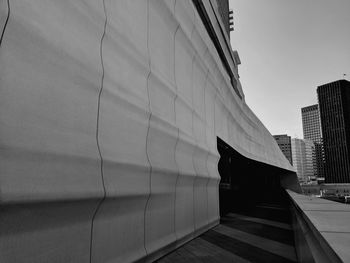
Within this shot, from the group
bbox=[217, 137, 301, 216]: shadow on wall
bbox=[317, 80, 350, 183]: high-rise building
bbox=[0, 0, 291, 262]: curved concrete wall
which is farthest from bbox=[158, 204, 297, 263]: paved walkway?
bbox=[317, 80, 350, 183]: high-rise building

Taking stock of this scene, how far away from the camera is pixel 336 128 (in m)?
141

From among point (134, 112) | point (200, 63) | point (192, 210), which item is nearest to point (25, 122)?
point (134, 112)

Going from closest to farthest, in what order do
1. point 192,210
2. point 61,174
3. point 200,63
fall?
point 61,174 < point 192,210 < point 200,63

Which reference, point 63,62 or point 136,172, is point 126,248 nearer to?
point 136,172

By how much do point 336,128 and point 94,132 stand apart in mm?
160462

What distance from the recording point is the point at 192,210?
23.9ft

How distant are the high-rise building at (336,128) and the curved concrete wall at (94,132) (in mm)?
153267

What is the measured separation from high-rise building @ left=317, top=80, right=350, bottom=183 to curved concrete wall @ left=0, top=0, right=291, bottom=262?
153267 millimetres

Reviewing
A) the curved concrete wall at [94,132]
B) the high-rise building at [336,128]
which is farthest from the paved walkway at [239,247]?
the high-rise building at [336,128]

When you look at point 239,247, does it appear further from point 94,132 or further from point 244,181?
point 244,181

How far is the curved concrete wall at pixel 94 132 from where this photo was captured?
2.57 meters

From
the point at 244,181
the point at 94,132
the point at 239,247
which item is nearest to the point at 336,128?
the point at 244,181

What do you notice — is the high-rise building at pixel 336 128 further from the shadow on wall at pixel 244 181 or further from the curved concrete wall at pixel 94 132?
the curved concrete wall at pixel 94 132

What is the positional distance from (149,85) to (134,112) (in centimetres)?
90
